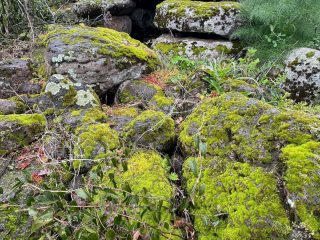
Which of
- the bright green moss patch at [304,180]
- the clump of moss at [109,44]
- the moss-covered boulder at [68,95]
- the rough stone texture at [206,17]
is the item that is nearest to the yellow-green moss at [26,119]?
the moss-covered boulder at [68,95]

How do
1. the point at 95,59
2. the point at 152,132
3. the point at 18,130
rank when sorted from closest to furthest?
the point at 152,132 → the point at 18,130 → the point at 95,59

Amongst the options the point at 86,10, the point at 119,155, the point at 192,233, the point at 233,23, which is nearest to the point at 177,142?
the point at 119,155

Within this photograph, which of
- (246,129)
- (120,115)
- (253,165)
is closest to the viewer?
(253,165)

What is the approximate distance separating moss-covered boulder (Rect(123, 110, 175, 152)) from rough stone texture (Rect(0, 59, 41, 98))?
226 centimetres

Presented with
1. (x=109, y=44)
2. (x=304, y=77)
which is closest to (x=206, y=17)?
(x=304, y=77)

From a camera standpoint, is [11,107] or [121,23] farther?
[121,23]

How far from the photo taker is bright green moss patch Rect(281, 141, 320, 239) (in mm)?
2019

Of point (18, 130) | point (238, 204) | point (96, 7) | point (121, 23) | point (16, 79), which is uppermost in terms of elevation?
point (238, 204)

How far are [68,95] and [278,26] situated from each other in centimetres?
576

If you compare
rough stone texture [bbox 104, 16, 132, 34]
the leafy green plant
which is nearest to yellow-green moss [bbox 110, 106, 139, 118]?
the leafy green plant

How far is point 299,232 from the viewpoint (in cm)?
200

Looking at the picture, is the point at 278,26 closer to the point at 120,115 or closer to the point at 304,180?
the point at 120,115

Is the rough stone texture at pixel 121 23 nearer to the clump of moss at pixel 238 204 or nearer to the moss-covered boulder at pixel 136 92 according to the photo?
the moss-covered boulder at pixel 136 92

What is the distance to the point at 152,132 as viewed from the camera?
3.24 meters
